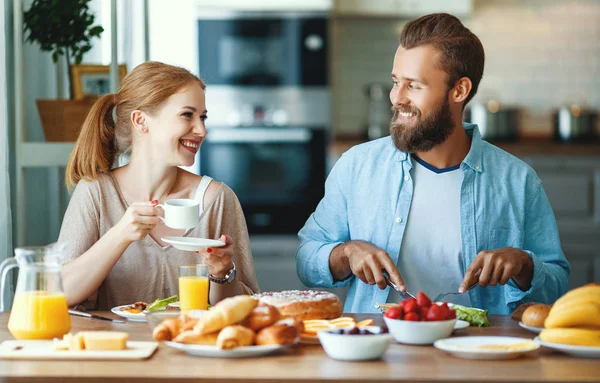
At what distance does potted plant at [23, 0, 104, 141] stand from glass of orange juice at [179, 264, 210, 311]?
1149mm

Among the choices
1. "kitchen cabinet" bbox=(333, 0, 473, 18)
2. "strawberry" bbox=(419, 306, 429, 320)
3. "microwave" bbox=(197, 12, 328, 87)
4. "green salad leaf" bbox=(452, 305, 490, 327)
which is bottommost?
"green salad leaf" bbox=(452, 305, 490, 327)

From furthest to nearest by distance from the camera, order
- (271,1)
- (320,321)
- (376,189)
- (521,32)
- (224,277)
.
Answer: (521,32), (271,1), (376,189), (224,277), (320,321)

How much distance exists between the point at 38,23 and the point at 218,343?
1611 millimetres

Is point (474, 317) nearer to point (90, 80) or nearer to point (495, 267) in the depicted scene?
point (495, 267)

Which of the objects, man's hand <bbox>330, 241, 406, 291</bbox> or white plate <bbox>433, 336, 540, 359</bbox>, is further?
man's hand <bbox>330, 241, 406, 291</bbox>

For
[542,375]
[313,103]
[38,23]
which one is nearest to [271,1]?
[313,103]

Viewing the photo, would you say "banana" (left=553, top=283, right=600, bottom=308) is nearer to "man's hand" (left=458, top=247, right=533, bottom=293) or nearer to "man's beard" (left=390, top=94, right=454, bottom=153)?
"man's hand" (left=458, top=247, right=533, bottom=293)

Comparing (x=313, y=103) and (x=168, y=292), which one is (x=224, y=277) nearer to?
(x=168, y=292)

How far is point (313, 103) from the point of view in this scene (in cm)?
483

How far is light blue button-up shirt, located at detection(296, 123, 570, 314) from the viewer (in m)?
2.37

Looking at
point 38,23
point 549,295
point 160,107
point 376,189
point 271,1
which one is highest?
point 271,1

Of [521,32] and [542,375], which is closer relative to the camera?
[542,375]

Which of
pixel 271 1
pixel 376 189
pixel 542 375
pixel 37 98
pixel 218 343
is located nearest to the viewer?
pixel 542 375

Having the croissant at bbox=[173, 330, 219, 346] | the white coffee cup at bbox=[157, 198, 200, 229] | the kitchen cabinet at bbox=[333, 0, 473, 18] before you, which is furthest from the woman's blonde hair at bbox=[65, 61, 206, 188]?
the kitchen cabinet at bbox=[333, 0, 473, 18]
